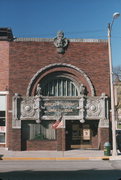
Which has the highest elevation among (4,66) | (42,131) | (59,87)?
(4,66)

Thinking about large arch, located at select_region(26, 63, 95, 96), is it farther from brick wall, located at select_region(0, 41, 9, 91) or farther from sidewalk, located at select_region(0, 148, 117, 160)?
sidewalk, located at select_region(0, 148, 117, 160)

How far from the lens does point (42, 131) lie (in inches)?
1052

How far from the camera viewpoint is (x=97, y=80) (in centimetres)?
2692

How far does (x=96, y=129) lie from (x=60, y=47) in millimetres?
7251

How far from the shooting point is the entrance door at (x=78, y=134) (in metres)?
27.0

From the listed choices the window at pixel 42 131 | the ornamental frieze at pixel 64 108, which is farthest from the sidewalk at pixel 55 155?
the ornamental frieze at pixel 64 108

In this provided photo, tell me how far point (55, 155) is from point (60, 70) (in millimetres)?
7023

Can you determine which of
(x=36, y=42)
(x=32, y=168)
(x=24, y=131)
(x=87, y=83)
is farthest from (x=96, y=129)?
(x=32, y=168)

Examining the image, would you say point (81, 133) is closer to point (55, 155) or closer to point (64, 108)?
point (64, 108)

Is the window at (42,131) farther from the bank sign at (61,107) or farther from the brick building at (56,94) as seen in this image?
the bank sign at (61,107)

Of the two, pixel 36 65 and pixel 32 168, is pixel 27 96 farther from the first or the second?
pixel 32 168
